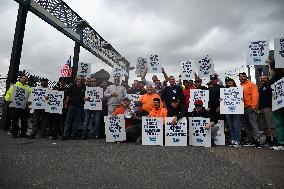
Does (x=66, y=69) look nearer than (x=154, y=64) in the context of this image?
No

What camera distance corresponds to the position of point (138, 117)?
915 cm

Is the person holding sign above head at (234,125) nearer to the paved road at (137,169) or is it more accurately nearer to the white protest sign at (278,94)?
the white protest sign at (278,94)

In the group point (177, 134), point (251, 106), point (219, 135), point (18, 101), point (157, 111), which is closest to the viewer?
point (251, 106)

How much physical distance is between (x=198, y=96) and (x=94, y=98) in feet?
11.6

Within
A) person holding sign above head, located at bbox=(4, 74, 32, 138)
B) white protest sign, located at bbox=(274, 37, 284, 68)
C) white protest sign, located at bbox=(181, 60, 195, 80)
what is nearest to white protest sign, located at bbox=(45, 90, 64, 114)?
person holding sign above head, located at bbox=(4, 74, 32, 138)

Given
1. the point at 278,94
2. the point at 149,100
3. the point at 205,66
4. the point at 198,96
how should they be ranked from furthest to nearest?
1. the point at 205,66
2. the point at 149,100
3. the point at 198,96
4. the point at 278,94

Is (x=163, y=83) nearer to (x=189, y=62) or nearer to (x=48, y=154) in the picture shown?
(x=189, y=62)

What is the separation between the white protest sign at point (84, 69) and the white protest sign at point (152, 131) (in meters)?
3.71

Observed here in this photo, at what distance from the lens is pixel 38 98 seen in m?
9.69

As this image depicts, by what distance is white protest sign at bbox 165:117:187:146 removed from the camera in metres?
8.23

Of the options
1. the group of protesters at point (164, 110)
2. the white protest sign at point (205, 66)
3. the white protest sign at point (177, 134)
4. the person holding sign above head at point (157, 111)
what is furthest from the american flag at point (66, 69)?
the white protest sign at point (177, 134)

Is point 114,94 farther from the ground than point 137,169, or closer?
farther from the ground

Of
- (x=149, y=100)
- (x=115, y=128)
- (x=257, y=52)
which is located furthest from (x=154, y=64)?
(x=257, y=52)

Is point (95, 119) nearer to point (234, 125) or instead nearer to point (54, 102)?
point (54, 102)
